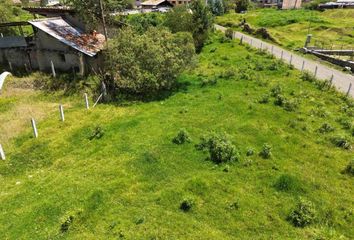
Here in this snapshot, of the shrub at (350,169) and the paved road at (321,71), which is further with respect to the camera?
the paved road at (321,71)

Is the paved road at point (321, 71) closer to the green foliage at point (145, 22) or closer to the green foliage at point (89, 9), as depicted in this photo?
the green foliage at point (145, 22)

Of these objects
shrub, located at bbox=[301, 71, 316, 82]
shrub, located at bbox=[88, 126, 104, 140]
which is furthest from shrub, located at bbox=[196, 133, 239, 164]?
shrub, located at bbox=[301, 71, 316, 82]

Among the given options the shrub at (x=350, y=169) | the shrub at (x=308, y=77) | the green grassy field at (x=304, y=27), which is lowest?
the shrub at (x=350, y=169)

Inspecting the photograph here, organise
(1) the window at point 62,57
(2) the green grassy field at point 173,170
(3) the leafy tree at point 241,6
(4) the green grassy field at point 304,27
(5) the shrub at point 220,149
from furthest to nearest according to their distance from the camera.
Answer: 1. (3) the leafy tree at point 241,6
2. (4) the green grassy field at point 304,27
3. (1) the window at point 62,57
4. (5) the shrub at point 220,149
5. (2) the green grassy field at point 173,170

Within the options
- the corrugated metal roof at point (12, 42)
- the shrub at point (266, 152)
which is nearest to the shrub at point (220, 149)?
the shrub at point (266, 152)

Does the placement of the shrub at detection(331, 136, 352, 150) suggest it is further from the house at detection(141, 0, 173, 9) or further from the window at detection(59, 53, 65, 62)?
the house at detection(141, 0, 173, 9)

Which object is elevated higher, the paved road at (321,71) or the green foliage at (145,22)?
the green foliage at (145,22)

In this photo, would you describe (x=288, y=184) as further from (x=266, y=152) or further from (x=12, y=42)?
(x=12, y=42)

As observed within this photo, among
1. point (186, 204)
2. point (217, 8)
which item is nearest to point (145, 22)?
point (217, 8)
